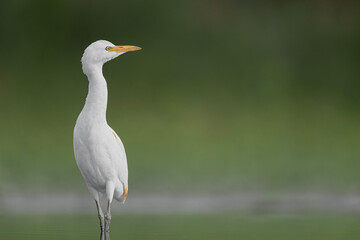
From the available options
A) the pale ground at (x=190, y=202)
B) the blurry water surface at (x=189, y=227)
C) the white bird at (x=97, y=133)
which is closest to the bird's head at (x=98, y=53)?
the white bird at (x=97, y=133)

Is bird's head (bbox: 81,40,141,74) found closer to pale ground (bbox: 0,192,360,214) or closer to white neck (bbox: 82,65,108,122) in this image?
white neck (bbox: 82,65,108,122)

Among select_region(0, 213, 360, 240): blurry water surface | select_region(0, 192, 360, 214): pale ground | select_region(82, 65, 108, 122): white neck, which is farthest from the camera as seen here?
select_region(0, 192, 360, 214): pale ground

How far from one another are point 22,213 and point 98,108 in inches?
213

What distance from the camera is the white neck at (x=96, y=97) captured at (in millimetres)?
8422

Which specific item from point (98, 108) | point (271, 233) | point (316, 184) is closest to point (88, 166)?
point (98, 108)

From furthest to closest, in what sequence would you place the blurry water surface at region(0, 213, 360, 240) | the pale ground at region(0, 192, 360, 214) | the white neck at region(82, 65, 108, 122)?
1. the pale ground at region(0, 192, 360, 214)
2. the blurry water surface at region(0, 213, 360, 240)
3. the white neck at region(82, 65, 108, 122)

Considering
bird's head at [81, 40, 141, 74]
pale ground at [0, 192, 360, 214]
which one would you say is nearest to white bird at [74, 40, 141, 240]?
bird's head at [81, 40, 141, 74]

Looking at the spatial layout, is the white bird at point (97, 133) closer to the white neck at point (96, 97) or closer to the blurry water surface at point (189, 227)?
the white neck at point (96, 97)

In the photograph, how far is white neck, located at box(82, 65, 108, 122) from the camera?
8422 mm

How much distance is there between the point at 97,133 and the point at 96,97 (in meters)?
0.28

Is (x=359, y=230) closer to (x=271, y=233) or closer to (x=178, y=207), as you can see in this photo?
(x=271, y=233)

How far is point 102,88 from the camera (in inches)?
333

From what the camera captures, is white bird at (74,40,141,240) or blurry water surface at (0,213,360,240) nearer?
white bird at (74,40,141,240)

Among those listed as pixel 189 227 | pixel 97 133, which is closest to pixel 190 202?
pixel 189 227
